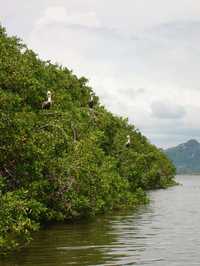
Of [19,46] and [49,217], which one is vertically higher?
[19,46]

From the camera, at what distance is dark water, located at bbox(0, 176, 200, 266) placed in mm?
19703

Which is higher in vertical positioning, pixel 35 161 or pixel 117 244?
pixel 35 161

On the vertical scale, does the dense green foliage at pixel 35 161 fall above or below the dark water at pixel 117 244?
above

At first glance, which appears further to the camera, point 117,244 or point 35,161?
point 35,161

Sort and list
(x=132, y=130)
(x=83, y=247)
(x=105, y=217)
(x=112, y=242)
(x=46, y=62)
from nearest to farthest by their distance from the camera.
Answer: (x=83, y=247) < (x=112, y=242) < (x=105, y=217) < (x=46, y=62) < (x=132, y=130)

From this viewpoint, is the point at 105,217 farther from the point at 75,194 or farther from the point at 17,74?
the point at 17,74

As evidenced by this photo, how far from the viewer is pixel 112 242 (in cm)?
2438

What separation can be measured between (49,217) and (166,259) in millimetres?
9878

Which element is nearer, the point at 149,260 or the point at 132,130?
the point at 149,260

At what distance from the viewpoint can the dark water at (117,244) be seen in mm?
19703

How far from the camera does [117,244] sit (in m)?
23.7

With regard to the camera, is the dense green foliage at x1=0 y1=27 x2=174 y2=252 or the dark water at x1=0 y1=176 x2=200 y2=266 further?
the dense green foliage at x1=0 y1=27 x2=174 y2=252

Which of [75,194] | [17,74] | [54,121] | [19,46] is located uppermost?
[19,46]

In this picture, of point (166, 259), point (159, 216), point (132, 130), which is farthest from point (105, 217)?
point (132, 130)
